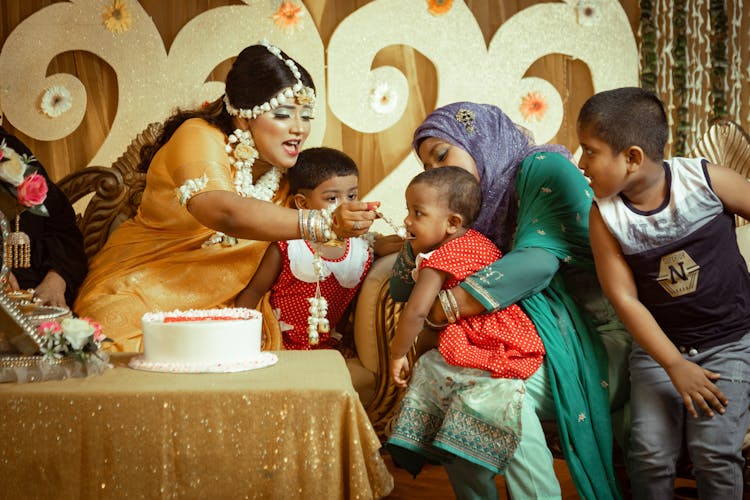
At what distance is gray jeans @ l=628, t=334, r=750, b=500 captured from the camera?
77.9 inches

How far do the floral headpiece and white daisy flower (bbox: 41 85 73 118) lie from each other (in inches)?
53.0

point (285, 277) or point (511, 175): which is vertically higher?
point (511, 175)

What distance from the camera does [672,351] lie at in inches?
81.6

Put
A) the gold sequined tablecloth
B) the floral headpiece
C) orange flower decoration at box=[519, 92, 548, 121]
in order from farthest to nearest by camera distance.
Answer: orange flower decoration at box=[519, 92, 548, 121] < the floral headpiece < the gold sequined tablecloth

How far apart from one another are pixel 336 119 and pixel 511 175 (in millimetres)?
1560

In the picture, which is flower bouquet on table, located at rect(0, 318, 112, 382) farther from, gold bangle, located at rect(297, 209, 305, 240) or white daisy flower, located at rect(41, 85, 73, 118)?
white daisy flower, located at rect(41, 85, 73, 118)

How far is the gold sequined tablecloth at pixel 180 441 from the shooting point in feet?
5.38

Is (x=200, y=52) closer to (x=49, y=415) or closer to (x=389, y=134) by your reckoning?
(x=389, y=134)

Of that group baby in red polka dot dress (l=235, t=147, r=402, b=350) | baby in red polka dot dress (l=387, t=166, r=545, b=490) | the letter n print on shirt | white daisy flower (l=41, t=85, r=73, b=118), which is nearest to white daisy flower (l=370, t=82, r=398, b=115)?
baby in red polka dot dress (l=235, t=147, r=402, b=350)

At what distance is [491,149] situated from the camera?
2.74 metres

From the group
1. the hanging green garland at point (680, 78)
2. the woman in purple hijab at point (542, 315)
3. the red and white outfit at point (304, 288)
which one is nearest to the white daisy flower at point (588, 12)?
the hanging green garland at point (680, 78)

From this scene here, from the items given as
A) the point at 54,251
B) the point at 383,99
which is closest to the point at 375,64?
the point at 383,99

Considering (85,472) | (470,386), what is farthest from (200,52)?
(85,472)

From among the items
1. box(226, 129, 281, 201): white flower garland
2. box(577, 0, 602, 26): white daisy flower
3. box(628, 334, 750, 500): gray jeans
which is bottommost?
box(628, 334, 750, 500): gray jeans
